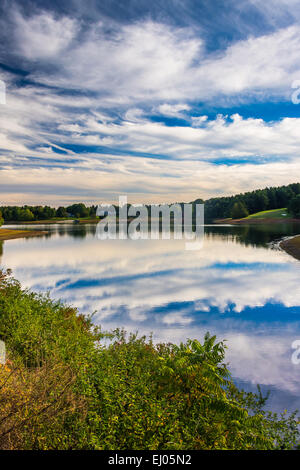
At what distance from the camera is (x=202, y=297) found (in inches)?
1046

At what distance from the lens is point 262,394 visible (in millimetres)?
10977

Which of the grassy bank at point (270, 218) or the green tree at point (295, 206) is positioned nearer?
the green tree at point (295, 206)

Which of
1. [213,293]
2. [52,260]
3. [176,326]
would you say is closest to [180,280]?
→ [213,293]

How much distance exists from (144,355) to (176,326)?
7813 millimetres

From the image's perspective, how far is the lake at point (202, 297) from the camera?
14031 mm

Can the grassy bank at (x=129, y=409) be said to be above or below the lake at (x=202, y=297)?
above

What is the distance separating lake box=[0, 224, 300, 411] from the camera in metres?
14.0

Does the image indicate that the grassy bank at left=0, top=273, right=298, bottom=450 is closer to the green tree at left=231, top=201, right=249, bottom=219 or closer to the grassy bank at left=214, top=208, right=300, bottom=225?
the grassy bank at left=214, top=208, right=300, bottom=225

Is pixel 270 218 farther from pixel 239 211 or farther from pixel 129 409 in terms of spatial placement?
pixel 129 409

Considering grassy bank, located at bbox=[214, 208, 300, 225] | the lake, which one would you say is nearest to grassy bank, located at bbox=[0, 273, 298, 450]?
the lake

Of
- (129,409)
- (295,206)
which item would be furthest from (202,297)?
(295,206)

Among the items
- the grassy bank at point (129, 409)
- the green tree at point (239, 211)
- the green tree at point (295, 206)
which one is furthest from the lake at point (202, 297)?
the green tree at point (239, 211)

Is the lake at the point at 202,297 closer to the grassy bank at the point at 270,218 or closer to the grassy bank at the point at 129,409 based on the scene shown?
the grassy bank at the point at 129,409
